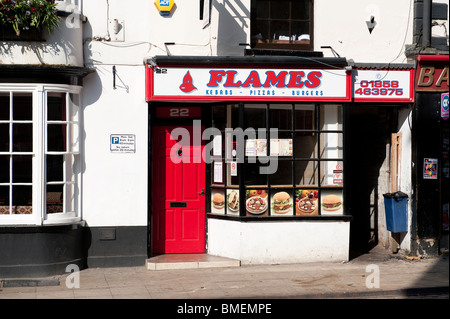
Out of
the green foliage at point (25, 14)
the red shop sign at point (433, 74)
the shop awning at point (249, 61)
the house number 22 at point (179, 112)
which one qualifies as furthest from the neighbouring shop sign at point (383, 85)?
the green foliage at point (25, 14)

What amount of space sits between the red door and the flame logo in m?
1.06

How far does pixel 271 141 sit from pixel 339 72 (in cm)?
176

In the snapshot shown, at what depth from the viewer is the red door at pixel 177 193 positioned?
1229 cm

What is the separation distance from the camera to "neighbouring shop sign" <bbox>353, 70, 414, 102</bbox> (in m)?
12.0

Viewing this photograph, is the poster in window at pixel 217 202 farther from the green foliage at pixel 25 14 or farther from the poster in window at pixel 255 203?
the green foliage at pixel 25 14

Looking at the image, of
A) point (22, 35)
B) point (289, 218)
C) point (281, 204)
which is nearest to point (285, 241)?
point (289, 218)

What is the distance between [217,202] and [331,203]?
6.99 ft

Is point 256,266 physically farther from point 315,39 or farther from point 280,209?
point 315,39

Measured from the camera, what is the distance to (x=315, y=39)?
12094 millimetres

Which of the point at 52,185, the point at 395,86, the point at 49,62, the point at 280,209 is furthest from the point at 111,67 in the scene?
the point at 395,86

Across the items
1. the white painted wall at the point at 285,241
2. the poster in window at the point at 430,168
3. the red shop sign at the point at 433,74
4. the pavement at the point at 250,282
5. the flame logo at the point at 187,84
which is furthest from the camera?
the poster in window at the point at 430,168

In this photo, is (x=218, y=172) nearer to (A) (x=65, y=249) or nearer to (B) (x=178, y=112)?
(B) (x=178, y=112)

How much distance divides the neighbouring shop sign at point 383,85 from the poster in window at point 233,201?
2.82 meters
